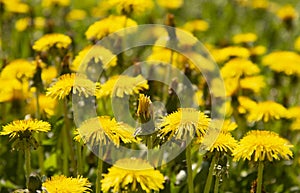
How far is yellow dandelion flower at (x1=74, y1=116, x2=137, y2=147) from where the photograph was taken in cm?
186

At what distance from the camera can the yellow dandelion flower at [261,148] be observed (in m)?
1.89

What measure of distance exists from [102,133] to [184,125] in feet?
0.88

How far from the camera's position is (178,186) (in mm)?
2516

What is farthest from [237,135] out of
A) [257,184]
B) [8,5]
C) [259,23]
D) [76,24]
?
[259,23]

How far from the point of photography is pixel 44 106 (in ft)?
9.16

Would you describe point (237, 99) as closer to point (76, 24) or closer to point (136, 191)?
point (136, 191)

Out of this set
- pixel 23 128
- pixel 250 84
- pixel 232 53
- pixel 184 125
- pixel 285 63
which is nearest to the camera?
pixel 184 125

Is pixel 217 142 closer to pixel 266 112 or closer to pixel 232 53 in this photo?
pixel 266 112

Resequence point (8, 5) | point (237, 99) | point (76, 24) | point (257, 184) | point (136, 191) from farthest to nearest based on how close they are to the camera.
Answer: point (76, 24) → point (8, 5) → point (237, 99) → point (257, 184) → point (136, 191)

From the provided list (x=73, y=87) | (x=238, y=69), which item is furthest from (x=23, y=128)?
(x=238, y=69)

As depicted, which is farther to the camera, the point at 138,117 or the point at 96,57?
the point at 96,57

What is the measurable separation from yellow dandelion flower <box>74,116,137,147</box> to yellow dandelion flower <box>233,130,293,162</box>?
37 centimetres

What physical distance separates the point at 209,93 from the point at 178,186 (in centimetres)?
65

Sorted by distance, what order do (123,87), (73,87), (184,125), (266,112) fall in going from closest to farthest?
(184,125)
(73,87)
(123,87)
(266,112)
